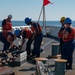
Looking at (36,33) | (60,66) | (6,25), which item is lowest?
(60,66)

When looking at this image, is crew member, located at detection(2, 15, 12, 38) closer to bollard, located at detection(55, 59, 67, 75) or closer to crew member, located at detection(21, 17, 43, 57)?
crew member, located at detection(21, 17, 43, 57)

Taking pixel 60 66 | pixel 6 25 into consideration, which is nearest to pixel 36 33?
pixel 6 25

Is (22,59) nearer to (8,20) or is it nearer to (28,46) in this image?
(28,46)

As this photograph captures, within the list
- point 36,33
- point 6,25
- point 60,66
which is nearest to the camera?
point 60,66

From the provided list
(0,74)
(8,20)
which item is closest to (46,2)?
(8,20)

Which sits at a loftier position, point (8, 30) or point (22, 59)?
point (8, 30)

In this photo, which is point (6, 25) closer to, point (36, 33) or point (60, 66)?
point (36, 33)

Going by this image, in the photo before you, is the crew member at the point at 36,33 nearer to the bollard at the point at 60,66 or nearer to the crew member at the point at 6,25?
the crew member at the point at 6,25

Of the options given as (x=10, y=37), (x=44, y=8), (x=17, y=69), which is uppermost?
(x=44, y=8)

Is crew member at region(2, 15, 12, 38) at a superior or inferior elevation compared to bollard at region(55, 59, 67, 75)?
superior

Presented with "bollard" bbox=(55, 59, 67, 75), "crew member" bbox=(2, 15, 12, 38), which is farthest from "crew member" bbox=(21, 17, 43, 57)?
"bollard" bbox=(55, 59, 67, 75)

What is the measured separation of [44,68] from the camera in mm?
7363

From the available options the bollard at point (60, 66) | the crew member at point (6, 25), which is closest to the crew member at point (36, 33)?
the crew member at point (6, 25)

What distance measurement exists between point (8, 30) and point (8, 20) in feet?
1.49
